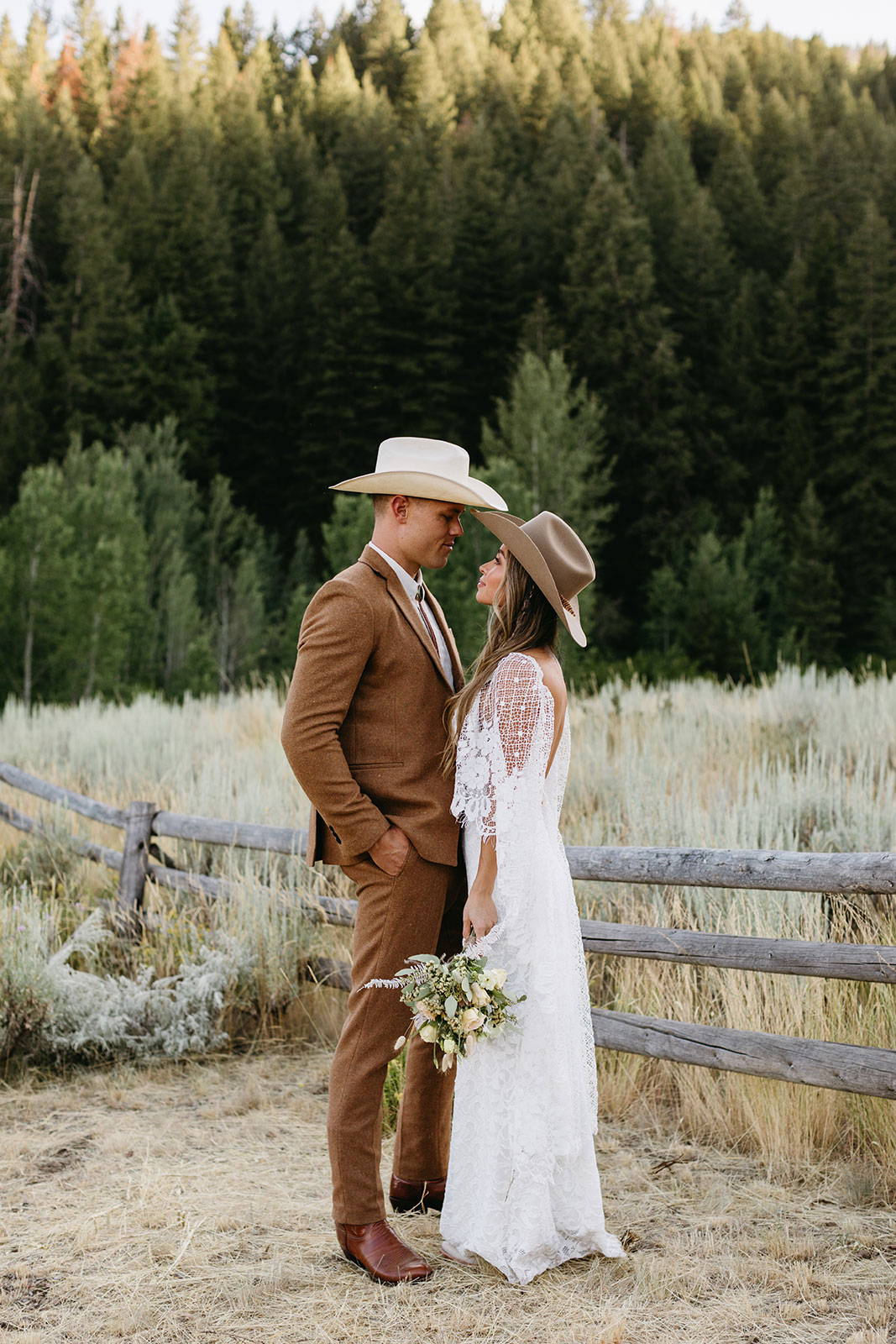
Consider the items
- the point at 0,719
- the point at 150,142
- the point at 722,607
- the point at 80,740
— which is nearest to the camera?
the point at 80,740

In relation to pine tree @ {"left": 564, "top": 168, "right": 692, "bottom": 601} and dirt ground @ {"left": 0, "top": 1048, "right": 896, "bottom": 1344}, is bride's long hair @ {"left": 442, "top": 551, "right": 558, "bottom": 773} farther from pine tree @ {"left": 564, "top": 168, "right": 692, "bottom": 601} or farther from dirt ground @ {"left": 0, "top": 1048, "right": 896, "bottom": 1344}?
pine tree @ {"left": 564, "top": 168, "right": 692, "bottom": 601}

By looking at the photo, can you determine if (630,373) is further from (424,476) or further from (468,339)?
(424,476)

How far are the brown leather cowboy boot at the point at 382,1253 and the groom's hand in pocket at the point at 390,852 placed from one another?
0.94 meters

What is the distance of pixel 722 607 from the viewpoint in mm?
32188

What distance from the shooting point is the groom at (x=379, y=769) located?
10.5 ft

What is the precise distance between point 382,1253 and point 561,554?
1.89 m

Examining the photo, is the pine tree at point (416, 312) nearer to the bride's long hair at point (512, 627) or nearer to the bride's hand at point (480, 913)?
the bride's long hair at point (512, 627)

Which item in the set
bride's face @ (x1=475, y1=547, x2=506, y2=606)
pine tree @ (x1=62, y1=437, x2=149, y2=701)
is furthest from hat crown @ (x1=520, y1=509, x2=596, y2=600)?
pine tree @ (x1=62, y1=437, x2=149, y2=701)

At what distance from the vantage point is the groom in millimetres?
3211

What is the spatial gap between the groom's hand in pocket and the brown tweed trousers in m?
0.02

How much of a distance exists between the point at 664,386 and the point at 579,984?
1446 inches

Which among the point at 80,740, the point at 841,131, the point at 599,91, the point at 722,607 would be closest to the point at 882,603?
the point at 722,607

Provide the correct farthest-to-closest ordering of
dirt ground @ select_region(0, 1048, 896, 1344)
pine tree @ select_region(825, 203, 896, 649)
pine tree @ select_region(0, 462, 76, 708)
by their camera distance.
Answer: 1. pine tree @ select_region(825, 203, 896, 649)
2. pine tree @ select_region(0, 462, 76, 708)
3. dirt ground @ select_region(0, 1048, 896, 1344)

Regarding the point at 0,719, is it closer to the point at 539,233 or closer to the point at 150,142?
the point at 539,233
